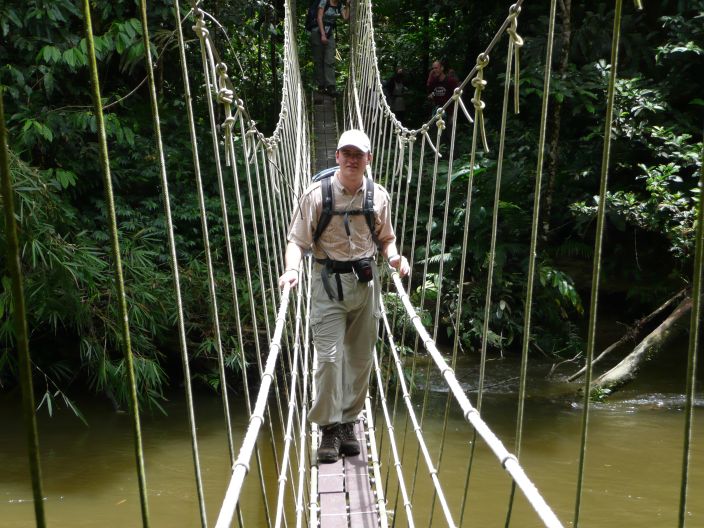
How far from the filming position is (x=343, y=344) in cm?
207

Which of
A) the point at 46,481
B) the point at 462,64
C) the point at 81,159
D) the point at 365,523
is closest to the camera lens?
the point at 365,523

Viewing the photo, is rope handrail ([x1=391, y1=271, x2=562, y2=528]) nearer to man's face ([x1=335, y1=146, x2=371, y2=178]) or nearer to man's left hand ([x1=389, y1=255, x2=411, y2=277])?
man's left hand ([x1=389, y1=255, x2=411, y2=277])

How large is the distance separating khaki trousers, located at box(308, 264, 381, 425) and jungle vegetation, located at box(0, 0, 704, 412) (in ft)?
5.63

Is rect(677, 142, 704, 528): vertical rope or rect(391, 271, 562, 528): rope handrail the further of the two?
rect(391, 271, 562, 528): rope handrail

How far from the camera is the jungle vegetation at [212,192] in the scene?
368 centimetres

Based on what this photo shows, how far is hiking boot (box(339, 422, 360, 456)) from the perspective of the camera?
216cm

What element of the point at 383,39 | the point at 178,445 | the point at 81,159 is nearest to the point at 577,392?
the point at 178,445

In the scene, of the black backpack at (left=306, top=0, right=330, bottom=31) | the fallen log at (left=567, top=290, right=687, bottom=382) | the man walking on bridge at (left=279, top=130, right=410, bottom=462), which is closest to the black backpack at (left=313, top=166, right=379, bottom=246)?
the man walking on bridge at (left=279, top=130, right=410, bottom=462)

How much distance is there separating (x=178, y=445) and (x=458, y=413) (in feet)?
4.37

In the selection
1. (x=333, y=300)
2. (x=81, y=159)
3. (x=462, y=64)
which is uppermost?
(x=462, y=64)

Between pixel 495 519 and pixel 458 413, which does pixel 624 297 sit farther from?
pixel 495 519

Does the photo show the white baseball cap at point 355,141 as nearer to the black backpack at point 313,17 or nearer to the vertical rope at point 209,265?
the vertical rope at point 209,265

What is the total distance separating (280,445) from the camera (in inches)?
144

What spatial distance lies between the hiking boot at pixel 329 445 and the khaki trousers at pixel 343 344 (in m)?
0.04
